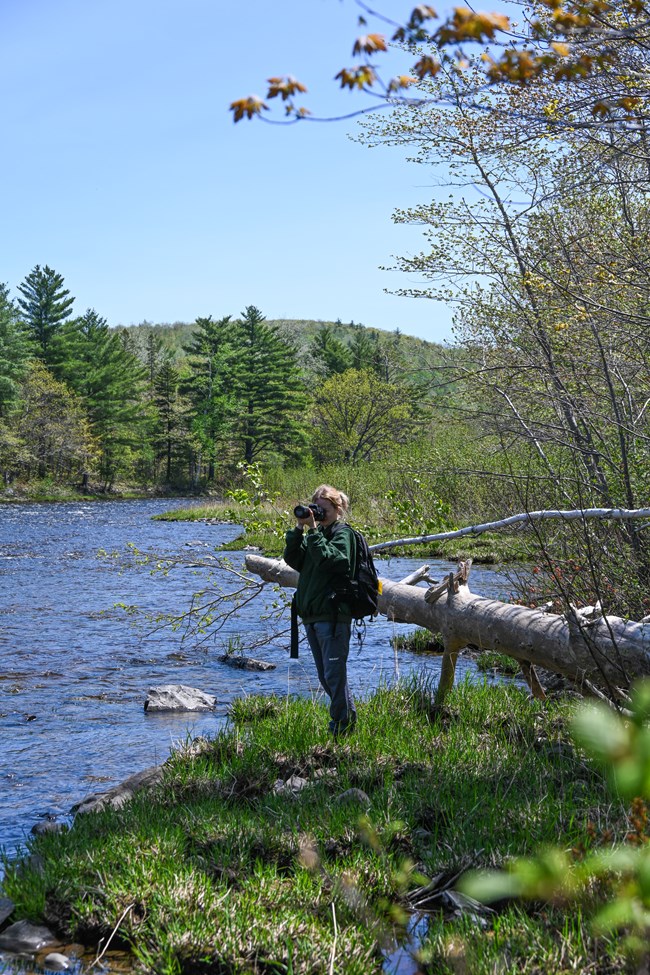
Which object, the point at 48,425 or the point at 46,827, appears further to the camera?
the point at 48,425

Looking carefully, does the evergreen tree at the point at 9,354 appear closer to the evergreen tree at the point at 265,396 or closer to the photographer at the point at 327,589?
the evergreen tree at the point at 265,396

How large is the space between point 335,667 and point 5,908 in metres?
2.83

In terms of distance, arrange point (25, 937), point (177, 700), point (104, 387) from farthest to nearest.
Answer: point (104, 387), point (177, 700), point (25, 937)

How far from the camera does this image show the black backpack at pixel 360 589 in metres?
6.48

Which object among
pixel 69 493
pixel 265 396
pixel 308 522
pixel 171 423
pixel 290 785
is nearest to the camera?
pixel 290 785

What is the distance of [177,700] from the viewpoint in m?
9.44

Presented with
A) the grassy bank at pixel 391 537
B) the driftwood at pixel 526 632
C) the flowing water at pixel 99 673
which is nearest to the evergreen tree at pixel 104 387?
the grassy bank at pixel 391 537

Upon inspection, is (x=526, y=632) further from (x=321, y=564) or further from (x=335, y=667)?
(x=321, y=564)

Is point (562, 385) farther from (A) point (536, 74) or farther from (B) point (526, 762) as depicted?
(A) point (536, 74)

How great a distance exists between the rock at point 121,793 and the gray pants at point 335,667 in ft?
4.28

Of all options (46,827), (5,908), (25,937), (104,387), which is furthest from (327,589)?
(104,387)

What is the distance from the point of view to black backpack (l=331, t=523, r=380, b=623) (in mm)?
6477

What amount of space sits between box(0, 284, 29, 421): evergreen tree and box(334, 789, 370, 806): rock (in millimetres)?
61261

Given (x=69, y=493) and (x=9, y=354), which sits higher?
(x=9, y=354)
